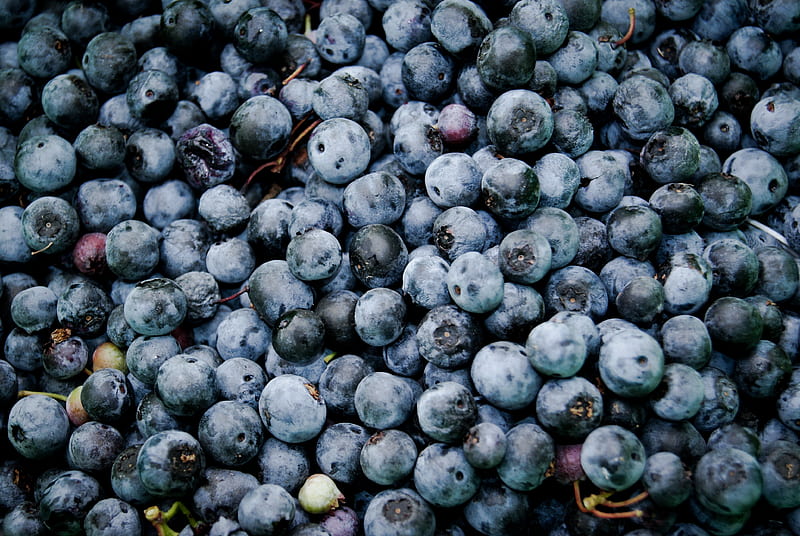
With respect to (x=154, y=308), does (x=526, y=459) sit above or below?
above

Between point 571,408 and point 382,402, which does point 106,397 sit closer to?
point 382,402

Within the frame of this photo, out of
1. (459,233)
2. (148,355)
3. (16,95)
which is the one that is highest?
(459,233)

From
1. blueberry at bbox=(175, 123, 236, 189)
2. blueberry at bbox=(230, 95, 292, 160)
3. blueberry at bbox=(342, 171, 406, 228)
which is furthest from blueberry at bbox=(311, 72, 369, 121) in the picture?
blueberry at bbox=(175, 123, 236, 189)

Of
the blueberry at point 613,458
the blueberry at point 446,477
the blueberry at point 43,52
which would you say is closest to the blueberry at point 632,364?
the blueberry at point 613,458

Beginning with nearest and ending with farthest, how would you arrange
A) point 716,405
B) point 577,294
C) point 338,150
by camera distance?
point 716,405, point 577,294, point 338,150

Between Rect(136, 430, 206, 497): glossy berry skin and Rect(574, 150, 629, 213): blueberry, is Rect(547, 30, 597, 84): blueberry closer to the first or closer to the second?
Rect(574, 150, 629, 213): blueberry

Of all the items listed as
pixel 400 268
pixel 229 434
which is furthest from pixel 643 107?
pixel 229 434

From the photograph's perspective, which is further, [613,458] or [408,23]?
[408,23]
